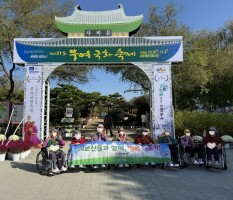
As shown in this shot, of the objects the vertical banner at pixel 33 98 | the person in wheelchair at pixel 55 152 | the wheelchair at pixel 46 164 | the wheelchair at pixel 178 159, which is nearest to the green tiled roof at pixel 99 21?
the vertical banner at pixel 33 98

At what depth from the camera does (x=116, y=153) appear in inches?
373

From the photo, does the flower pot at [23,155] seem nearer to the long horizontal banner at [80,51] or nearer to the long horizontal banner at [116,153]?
the long horizontal banner at [116,153]

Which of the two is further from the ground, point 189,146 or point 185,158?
point 189,146

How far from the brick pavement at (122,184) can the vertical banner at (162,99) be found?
4614 mm

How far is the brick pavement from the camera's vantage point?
6660mm

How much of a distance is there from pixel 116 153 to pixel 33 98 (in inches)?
281

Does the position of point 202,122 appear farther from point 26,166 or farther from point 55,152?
point 55,152

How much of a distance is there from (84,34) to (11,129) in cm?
822

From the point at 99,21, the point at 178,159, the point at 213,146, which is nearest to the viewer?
the point at 213,146

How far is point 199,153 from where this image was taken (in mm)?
10102

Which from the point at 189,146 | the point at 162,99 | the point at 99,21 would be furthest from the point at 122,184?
the point at 99,21

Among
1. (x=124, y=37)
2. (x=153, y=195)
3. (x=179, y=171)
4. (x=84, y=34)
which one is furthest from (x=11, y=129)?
(x=153, y=195)

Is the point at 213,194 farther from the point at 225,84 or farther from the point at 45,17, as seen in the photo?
the point at 225,84

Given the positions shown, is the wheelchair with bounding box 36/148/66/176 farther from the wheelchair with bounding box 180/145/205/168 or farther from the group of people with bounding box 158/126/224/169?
the wheelchair with bounding box 180/145/205/168
